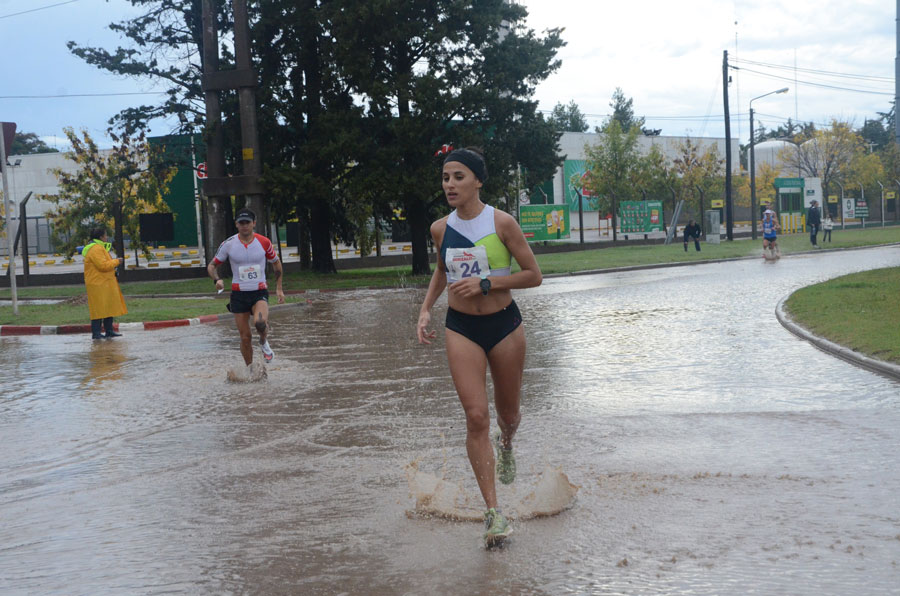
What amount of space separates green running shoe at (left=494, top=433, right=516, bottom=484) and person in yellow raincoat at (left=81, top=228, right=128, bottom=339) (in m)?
12.5

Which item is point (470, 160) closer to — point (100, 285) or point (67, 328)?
point (100, 285)

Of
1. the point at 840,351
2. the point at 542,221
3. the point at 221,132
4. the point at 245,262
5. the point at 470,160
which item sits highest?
the point at 221,132

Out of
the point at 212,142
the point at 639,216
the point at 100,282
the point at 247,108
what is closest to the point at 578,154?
the point at 639,216

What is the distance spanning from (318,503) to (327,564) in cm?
116

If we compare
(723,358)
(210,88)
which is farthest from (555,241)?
(723,358)

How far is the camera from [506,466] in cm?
590

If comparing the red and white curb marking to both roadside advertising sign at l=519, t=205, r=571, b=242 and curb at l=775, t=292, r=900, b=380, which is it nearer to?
curb at l=775, t=292, r=900, b=380

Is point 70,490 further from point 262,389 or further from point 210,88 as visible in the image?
point 210,88

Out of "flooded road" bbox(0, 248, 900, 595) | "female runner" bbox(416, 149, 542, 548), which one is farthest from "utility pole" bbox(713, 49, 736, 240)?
Result: "female runner" bbox(416, 149, 542, 548)

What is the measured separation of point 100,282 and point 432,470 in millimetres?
12019

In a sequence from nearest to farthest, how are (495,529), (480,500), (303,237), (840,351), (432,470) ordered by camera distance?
(495,529) < (480,500) < (432,470) < (840,351) < (303,237)

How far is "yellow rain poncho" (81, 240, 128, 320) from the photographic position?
17.0m

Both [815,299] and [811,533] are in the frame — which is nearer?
[811,533]

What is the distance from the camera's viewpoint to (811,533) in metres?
5.12
